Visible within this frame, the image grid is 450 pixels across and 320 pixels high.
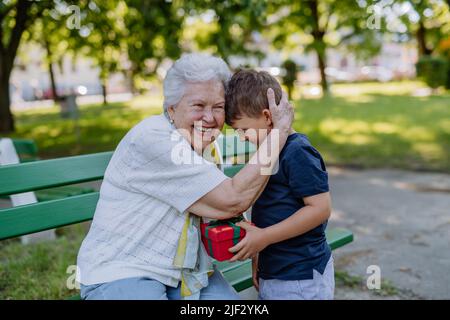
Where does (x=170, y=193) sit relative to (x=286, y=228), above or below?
above

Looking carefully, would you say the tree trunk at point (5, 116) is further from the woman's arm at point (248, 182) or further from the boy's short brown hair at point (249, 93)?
the woman's arm at point (248, 182)

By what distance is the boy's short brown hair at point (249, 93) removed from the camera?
1885 mm

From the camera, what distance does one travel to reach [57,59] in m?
26.2

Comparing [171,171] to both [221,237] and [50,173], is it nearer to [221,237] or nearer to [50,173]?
[221,237]

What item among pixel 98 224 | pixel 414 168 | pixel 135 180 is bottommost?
pixel 414 168

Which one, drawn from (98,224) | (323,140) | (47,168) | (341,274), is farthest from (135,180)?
(323,140)

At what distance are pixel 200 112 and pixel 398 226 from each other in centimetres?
321

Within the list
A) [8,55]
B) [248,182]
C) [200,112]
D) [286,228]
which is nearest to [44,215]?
[200,112]

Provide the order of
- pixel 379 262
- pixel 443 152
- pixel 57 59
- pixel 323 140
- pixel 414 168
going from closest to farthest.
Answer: pixel 379 262 < pixel 414 168 < pixel 443 152 < pixel 323 140 < pixel 57 59

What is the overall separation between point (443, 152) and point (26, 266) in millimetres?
6600

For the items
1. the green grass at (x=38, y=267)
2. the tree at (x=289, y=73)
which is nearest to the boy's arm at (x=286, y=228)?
the green grass at (x=38, y=267)

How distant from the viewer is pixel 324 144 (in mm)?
9281

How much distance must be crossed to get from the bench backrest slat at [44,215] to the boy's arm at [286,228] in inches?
32.1
